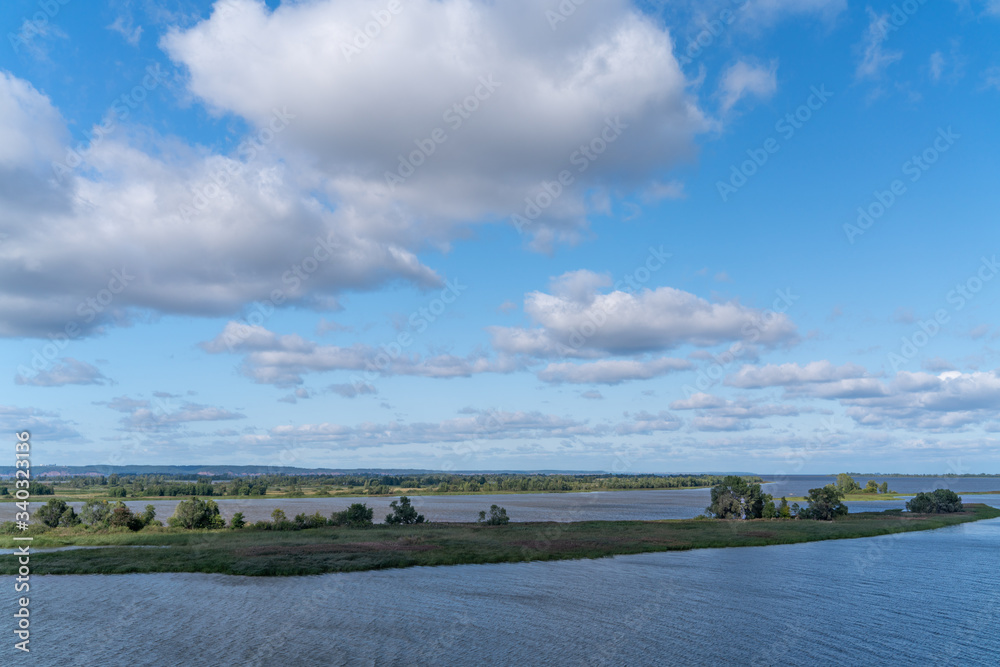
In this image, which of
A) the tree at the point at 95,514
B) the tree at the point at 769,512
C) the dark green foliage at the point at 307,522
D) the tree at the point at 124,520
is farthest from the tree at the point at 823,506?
the tree at the point at 95,514

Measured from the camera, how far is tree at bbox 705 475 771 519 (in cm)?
13588

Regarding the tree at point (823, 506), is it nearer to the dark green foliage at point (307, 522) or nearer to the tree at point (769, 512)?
the tree at point (769, 512)

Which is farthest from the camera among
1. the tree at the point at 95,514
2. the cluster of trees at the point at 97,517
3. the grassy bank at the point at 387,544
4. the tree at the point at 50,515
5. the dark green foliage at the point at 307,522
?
the tree at the point at 50,515

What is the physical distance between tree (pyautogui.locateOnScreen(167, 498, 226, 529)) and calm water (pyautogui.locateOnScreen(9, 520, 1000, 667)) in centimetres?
3981

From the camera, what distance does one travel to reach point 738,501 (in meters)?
137

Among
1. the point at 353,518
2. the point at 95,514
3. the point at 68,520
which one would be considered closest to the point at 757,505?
the point at 353,518

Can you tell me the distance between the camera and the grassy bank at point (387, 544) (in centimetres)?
6781

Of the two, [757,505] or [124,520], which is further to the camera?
[757,505]

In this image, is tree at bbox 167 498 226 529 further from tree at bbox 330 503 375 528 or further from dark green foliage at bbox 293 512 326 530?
tree at bbox 330 503 375 528

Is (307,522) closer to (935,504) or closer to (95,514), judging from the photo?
(95,514)

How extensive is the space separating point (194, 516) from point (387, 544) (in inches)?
1546

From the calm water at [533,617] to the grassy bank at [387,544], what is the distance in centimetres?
443

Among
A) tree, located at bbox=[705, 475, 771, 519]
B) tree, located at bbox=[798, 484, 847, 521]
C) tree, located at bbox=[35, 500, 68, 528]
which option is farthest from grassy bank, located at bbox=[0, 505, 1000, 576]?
tree, located at bbox=[705, 475, 771, 519]

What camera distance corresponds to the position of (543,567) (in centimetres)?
7012
